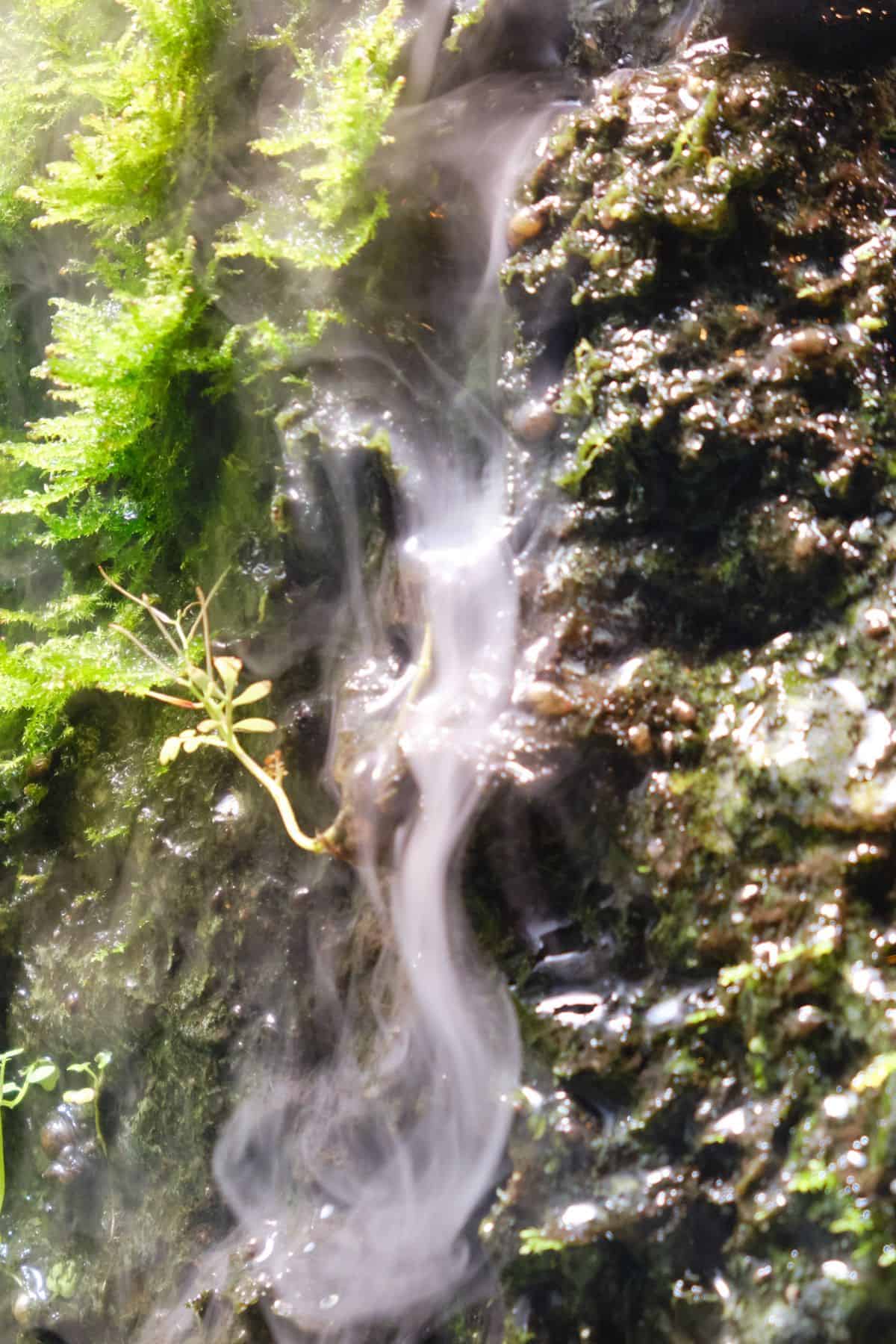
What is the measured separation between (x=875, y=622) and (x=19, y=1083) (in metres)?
2.61

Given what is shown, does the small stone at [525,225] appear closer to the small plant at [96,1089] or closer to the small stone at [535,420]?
the small stone at [535,420]

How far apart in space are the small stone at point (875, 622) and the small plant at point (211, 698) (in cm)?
113

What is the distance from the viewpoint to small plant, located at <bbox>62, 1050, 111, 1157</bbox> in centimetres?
265

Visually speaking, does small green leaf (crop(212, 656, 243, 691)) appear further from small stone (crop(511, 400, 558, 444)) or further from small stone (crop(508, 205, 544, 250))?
small stone (crop(508, 205, 544, 250))

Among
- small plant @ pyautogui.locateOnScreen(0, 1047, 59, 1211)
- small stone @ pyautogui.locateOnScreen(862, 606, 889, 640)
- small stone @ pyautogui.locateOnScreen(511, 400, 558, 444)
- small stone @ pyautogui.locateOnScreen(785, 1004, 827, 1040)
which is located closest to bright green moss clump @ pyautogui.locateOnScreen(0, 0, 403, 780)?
small stone @ pyautogui.locateOnScreen(511, 400, 558, 444)

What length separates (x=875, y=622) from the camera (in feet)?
5.70

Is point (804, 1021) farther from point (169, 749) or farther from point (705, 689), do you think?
point (169, 749)

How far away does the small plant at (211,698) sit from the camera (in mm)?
2223

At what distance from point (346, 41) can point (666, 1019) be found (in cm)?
224

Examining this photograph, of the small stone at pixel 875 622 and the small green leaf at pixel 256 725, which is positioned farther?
the small green leaf at pixel 256 725

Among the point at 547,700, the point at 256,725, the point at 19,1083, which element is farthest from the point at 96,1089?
the point at 547,700

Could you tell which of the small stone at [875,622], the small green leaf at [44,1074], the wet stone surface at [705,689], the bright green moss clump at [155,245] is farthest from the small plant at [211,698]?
the small stone at [875,622]

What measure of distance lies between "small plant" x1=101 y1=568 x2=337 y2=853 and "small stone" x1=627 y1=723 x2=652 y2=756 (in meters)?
0.68

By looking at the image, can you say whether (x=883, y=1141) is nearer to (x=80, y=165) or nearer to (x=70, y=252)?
(x=80, y=165)
